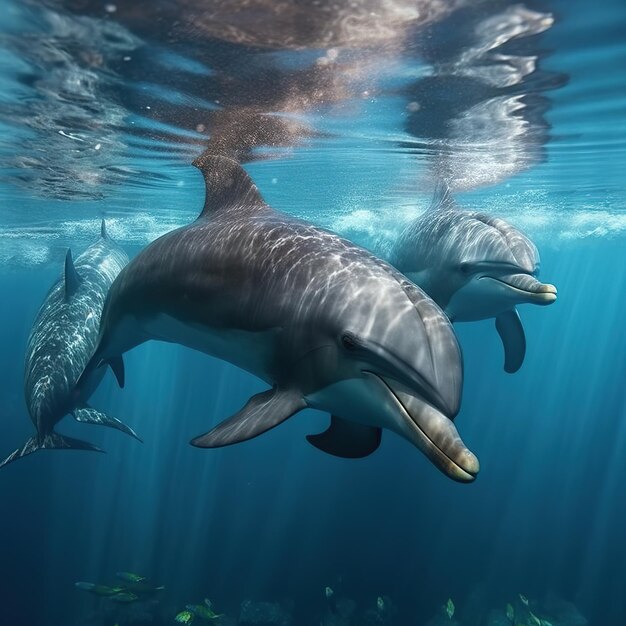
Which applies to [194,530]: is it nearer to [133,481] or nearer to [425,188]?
[133,481]

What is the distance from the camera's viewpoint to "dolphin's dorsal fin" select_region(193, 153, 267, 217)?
6488mm

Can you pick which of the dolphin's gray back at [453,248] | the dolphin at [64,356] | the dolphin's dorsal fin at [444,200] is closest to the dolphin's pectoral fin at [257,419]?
the dolphin's gray back at [453,248]

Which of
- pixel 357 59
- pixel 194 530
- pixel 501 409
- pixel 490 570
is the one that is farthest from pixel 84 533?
pixel 501 409

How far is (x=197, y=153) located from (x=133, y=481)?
929 inches

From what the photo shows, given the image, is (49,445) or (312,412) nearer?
(49,445)

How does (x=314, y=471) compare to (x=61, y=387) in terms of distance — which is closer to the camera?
(x=61, y=387)

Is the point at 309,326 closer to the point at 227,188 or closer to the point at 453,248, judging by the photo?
the point at 227,188

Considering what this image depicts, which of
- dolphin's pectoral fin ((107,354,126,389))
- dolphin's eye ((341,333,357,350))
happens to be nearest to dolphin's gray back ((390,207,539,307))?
dolphin's eye ((341,333,357,350))

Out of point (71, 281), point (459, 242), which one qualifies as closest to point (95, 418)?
point (71, 281)

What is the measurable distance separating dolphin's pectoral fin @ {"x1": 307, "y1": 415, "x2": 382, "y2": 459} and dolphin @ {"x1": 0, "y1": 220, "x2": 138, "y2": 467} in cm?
519

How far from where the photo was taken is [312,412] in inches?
1559

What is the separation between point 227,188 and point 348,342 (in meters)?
3.67

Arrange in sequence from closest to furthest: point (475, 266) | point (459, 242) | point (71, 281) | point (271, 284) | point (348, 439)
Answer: point (271, 284)
point (348, 439)
point (475, 266)
point (459, 242)
point (71, 281)

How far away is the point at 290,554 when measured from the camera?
24.2 m
